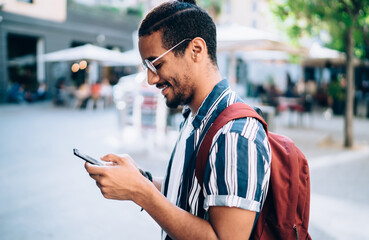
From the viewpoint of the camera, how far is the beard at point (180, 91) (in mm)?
1385

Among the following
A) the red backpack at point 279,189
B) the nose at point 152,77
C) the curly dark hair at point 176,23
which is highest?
the curly dark hair at point 176,23

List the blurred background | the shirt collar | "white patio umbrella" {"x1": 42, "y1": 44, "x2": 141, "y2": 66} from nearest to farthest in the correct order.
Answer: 1. the shirt collar
2. the blurred background
3. "white patio umbrella" {"x1": 42, "y1": 44, "x2": 141, "y2": 66}

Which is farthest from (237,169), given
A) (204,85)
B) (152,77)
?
(152,77)

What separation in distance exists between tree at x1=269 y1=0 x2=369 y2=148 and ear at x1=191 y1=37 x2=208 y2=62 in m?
6.56

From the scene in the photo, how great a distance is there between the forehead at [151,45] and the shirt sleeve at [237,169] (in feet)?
1.52

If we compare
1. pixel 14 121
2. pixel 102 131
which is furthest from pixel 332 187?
pixel 14 121

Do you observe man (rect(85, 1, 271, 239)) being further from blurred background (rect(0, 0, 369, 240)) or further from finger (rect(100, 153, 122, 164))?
blurred background (rect(0, 0, 369, 240))

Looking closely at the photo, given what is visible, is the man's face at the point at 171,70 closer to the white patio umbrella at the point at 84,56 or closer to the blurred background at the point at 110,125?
the blurred background at the point at 110,125

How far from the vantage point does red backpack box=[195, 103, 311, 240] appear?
116 centimetres

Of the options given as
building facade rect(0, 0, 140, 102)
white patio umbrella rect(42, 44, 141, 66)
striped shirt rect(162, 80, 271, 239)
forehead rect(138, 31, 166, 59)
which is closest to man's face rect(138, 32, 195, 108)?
forehead rect(138, 31, 166, 59)

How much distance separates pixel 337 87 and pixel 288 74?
10215mm

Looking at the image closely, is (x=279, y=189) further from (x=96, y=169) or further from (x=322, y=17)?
(x=322, y=17)

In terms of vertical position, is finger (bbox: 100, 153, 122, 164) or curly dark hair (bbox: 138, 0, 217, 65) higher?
curly dark hair (bbox: 138, 0, 217, 65)

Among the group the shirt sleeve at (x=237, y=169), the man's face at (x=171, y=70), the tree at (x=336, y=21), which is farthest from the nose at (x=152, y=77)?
the tree at (x=336, y=21)
